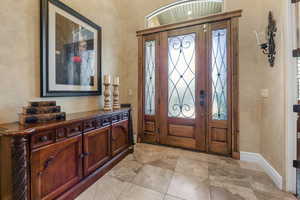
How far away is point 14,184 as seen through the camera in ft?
3.54

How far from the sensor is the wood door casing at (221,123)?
2.50 metres

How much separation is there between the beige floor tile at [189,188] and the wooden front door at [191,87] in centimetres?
100

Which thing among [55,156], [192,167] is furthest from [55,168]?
[192,167]

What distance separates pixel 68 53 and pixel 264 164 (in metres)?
3.35

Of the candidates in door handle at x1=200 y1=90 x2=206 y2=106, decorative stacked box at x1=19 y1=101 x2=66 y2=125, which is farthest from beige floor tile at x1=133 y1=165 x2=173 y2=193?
door handle at x1=200 y1=90 x2=206 y2=106

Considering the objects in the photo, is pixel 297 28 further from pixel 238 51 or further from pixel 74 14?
pixel 74 14

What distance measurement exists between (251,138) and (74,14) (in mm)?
3470

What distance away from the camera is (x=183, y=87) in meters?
2.87

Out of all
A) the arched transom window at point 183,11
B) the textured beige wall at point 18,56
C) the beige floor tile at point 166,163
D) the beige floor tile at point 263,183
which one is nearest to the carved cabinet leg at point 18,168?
the textured beige wall at point 18,56

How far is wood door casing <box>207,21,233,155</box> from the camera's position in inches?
98.3

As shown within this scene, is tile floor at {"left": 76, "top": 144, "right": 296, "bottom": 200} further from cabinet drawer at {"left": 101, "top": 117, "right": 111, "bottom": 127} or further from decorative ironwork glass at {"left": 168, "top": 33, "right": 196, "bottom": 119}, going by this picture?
decorative ironwork glass at {"left": 168, "top": 33, "right": 196, "bottom": 119}

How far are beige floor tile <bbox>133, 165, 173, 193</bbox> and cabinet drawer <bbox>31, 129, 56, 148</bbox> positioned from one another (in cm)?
113

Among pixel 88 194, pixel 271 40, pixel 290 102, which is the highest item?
pixel 271 40

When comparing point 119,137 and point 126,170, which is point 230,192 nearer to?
point 126,170
